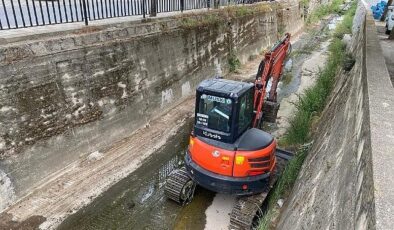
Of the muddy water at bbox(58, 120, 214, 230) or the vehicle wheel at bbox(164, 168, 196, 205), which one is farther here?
the vehicle wheel at bbox(164, 168, 196, 205)

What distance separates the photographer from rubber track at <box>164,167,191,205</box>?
6355mm

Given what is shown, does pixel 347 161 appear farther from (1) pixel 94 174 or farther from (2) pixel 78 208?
(1) pixel 94 174

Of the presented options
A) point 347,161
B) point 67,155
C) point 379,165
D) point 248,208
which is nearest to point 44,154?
point 67,155

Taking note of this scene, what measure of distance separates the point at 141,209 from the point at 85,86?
10.7 ft

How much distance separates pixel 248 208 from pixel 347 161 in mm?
2524

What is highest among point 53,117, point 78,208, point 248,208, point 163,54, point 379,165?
point 379,165

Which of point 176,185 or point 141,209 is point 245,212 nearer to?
point 176,185

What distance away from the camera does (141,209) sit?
6500mm

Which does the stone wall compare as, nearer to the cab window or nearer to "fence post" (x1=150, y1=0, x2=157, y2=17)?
"fence post" (x1=150, y1=0, x2=157, y2=17)

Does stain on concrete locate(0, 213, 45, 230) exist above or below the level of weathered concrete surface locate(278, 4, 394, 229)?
below

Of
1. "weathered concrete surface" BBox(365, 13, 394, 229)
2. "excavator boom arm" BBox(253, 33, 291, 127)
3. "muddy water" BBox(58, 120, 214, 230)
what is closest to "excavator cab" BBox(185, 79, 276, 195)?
"muddy water" BBox(58, 120, 214, 230)

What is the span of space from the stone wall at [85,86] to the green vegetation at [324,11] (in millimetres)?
25265

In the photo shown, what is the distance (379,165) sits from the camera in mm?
2693

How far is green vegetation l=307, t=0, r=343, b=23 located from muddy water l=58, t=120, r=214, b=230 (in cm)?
2942
